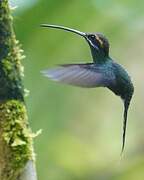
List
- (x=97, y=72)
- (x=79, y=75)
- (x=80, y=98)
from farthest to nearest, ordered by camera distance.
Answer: (x=80, y=98) → (x=97, y=72) → (x=79, y=75)

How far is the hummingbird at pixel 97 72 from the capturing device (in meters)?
1.93

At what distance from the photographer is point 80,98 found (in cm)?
521

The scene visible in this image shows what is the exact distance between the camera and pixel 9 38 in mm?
2080

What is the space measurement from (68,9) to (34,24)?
0.90 feet

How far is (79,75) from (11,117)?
261 millimetres

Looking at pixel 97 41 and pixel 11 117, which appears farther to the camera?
pixel 97 41

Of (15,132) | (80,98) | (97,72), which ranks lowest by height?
(80,98)

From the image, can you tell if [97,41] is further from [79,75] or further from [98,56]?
[79,75]

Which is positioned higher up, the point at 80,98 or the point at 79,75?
the point at 79,75

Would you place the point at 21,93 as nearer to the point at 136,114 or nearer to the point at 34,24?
the point at 34,24

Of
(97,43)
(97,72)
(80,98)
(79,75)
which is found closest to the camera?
(79,75)

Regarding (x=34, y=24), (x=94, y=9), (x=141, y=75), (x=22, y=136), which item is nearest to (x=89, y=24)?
(x=94, y=9)

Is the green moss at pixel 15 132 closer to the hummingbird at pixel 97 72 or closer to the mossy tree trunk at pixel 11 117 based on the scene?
the mossy tree trunk at pixel 11 117

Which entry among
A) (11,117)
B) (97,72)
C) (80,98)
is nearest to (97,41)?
(97,72)
